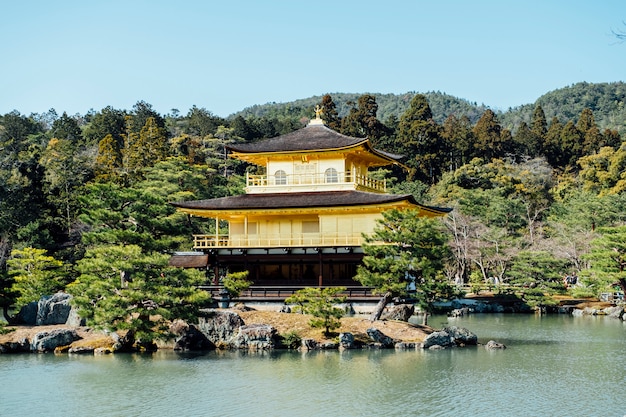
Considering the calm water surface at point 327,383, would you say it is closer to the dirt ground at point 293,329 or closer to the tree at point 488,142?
the dirt ground at point 293,329

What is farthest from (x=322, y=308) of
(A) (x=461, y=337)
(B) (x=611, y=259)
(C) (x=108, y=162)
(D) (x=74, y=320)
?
(C) (x=108, y=162)

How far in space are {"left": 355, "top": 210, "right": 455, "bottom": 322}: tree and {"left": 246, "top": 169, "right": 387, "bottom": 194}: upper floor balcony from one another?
23.5ft

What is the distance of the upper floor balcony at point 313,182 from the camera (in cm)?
3669

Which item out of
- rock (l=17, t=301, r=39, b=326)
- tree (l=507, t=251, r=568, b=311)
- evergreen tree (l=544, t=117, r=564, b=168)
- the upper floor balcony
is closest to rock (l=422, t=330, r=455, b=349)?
the upper floor balcony

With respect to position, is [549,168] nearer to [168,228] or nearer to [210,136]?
[210,136]

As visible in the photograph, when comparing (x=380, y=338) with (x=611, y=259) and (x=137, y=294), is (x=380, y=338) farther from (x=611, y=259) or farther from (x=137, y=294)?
(x=611, y=259)

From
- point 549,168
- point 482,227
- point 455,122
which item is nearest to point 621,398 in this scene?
point 482,227

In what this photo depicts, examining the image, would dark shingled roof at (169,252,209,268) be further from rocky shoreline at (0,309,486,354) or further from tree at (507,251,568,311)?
tree at (507,251,568,311)

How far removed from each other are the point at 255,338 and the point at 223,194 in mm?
28822

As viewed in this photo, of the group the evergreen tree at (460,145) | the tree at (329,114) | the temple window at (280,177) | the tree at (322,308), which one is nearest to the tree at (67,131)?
the tree at (329,114)

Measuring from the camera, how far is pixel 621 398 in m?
19.3

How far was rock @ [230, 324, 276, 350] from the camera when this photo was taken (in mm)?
27172

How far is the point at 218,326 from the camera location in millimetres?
27969

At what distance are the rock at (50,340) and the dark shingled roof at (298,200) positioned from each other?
→ 8.98 meters
